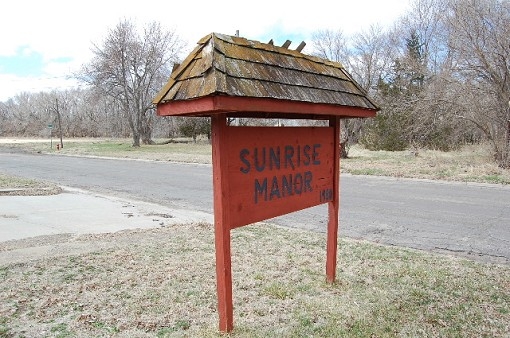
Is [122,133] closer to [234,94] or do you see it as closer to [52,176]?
[52,176]

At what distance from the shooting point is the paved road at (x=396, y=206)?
6.37 meters

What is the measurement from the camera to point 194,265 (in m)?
4.96

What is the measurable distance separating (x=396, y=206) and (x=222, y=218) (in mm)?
6930

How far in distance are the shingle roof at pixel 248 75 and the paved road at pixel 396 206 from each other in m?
3.53

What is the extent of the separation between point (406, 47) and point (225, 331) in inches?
1190

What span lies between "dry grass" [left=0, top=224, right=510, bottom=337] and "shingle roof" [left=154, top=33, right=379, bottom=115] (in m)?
1.85

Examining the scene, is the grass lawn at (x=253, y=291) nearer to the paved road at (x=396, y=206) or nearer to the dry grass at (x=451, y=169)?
the paved road at (x=396, y=206)

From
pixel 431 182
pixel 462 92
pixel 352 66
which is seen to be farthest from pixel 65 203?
pixel 352 66

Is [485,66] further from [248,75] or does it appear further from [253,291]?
[248,75]

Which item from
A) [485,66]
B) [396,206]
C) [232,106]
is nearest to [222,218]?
[232,106]

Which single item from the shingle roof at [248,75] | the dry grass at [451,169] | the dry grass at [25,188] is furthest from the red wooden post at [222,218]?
the dry grass at [451,169]

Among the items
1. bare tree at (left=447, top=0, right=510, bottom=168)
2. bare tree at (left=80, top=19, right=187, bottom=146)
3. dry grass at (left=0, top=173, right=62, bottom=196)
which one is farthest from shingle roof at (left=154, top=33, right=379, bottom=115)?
bare tree at (left=80, top=19, right=187, bottom=146)

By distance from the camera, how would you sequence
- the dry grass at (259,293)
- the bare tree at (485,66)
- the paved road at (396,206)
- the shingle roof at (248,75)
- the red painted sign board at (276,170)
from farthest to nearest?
1. the bare tree at (485,66)
2. the paved road at (396,206)
3. the dry grass at (259,293)
4. the red painted sign board at (276,170)
5. the shingle roof at (248,75)

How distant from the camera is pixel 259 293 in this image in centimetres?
410
